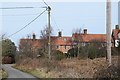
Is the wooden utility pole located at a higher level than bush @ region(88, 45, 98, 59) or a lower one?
higher

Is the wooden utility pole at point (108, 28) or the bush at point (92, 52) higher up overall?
the wooden utility pole at point (108, 28)

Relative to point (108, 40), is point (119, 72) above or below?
below

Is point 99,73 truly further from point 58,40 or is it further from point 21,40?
point 58,40

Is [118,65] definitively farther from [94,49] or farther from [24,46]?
[24,46]

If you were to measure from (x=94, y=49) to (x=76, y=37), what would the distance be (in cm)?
3362

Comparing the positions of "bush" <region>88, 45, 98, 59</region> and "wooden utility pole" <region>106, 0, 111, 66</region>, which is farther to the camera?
"bush" <region>88, 45, 98, 59</region>

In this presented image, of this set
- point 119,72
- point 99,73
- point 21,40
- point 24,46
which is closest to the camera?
point 119,72

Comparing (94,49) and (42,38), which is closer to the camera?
(94,49)

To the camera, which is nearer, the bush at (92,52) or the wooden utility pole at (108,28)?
the wooden utility pole at (108,28)

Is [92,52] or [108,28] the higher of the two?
[108,28]

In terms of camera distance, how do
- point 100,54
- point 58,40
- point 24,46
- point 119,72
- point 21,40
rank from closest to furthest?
point 119,72 → point 100,54 → point 24,46 → point 21,40 → point 58,40

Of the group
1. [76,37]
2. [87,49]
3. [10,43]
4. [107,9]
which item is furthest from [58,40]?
[107,9]

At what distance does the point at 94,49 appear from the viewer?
59.4m

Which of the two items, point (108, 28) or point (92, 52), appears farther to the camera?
point (92, 52)
